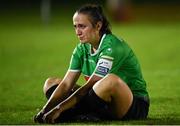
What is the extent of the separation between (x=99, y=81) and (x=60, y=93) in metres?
0.63

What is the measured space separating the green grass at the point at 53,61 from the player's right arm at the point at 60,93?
0.25 metres

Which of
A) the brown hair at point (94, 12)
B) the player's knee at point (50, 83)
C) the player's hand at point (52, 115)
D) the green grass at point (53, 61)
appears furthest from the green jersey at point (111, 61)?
the player's hand at point (52, 115)

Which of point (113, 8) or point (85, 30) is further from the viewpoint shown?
point (113, 8)

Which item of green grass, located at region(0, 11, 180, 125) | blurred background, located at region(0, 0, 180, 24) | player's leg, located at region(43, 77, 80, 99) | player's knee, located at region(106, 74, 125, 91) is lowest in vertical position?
blurred background, located at region(0, 0, 180, 24)

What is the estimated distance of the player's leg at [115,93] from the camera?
300 inches

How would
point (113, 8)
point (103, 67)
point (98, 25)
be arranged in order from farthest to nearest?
point (113, 8) → point (98, 25) → point (103, 67)

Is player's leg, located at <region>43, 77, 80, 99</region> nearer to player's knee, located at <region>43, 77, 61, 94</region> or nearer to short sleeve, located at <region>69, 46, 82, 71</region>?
player's knee, located at <region>43, 77, 61, 94</region>

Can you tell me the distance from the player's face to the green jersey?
93 millimetres

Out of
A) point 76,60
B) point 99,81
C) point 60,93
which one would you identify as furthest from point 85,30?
point 60,93

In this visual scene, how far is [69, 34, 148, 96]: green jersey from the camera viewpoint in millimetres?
7812

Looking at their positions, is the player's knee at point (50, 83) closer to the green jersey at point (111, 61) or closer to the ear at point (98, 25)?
the green jersey at point (111, 61)

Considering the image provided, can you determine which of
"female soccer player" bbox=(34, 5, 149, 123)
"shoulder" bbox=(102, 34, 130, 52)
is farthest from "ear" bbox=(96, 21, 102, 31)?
"shoulder" bbox=(102, 34, 130, 52)

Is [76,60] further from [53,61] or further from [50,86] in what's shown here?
[53,61]

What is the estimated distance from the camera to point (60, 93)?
812 cm
